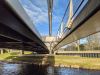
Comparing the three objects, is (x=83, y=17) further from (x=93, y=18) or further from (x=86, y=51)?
(x=86, y=51)

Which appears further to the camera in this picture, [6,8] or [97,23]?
[97,23]

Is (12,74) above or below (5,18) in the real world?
below

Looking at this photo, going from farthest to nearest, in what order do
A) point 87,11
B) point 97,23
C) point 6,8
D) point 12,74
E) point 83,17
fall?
point 12,74
point 97,23
point 83,17
point 87,11
point 6,8

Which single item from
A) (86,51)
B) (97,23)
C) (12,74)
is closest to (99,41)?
(86,51)

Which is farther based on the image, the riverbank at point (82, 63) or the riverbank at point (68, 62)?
the riverbank at point (68, 62)

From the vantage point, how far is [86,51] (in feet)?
529

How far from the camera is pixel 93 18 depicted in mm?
16109

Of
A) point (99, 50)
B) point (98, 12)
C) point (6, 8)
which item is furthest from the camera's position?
point (99, 50)

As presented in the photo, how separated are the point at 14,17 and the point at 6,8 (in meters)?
2.59

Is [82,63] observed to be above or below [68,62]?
below

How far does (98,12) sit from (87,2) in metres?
1.47

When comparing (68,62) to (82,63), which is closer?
(82,63)

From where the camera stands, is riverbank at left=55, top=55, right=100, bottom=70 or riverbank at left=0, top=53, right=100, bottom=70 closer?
riverbank at left=55, top=55, right=100, bottom=70

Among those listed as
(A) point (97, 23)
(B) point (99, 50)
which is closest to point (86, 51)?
(B) point (99, 50)
